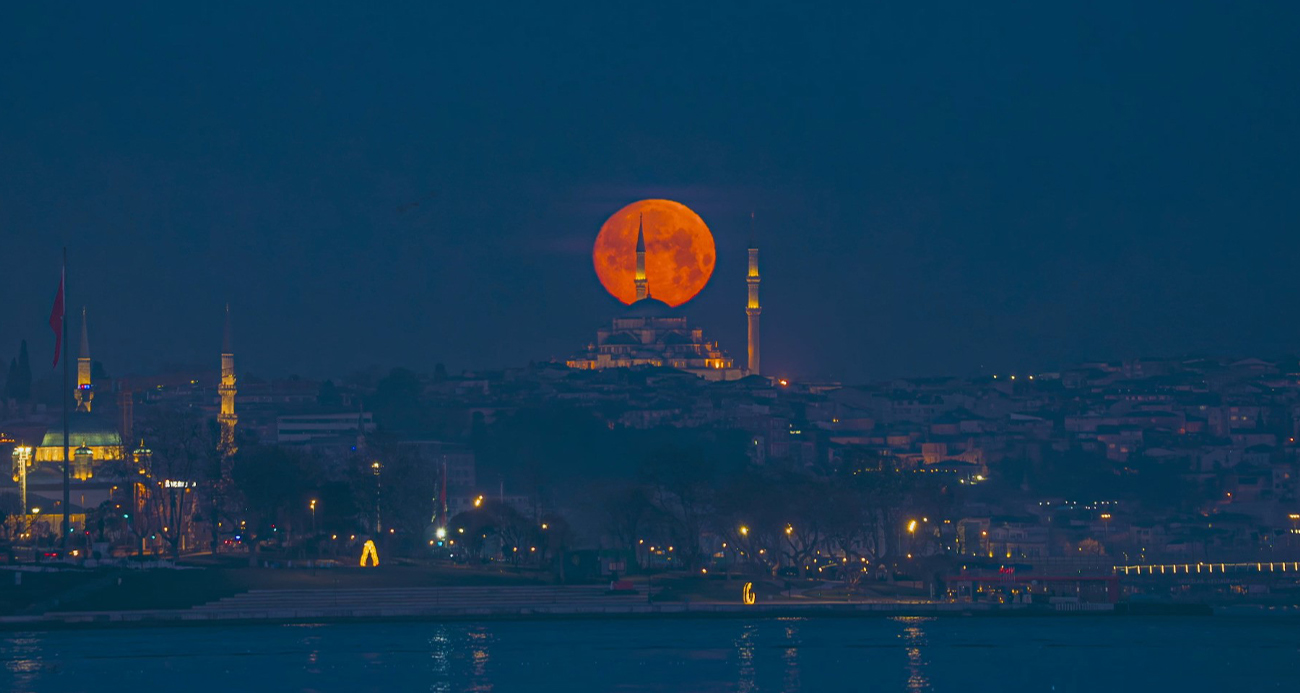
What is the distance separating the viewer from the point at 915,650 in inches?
2137

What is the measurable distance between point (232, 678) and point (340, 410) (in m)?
108

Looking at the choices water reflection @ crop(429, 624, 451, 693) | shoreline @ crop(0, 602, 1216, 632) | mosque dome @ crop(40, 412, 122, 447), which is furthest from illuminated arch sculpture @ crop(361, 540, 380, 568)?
mosque dome @ crop(40, 412, 122, 447)

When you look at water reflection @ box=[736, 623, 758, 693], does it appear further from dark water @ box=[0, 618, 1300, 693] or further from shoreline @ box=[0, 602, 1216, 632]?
shoreline @ box=[0, 602, 1216, 632]

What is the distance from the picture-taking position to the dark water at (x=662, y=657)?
1892 inches

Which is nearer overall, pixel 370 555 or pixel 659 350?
pixel 370 555

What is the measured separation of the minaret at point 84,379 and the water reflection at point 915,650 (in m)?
66.9

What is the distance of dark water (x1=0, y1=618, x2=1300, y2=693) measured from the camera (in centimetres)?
4806

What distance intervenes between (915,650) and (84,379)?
78.6 m

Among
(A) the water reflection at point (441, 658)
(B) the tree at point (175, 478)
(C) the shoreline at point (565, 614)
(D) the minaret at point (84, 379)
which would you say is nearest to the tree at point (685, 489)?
(C) the shoreline at point (565, 614)

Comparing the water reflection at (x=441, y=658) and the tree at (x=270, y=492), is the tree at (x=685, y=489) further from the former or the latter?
the water reflection at (x=441, y=658)

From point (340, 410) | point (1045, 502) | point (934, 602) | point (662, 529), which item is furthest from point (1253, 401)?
point (934, 602)

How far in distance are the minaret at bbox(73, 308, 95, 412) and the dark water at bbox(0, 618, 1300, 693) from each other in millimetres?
65504

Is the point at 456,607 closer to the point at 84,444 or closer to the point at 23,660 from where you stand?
the point at 23,660

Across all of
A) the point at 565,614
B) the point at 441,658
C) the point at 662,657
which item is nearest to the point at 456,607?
the point at 565,614
